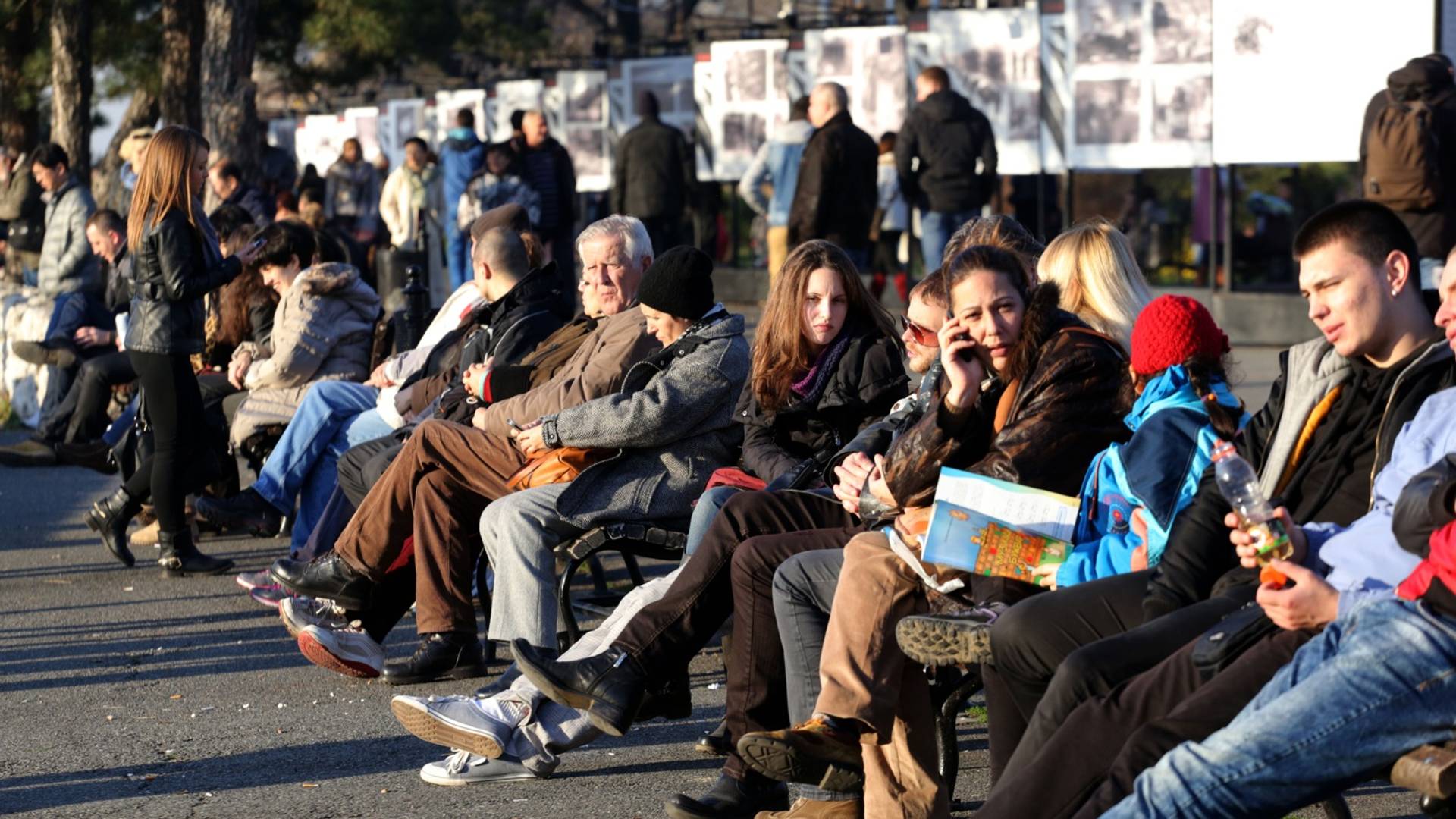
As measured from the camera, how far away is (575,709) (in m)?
5.28

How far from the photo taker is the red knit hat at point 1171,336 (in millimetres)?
4469

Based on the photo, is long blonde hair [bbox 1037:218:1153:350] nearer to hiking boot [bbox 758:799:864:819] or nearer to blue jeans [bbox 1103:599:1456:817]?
hiking boot [bbox 758:799:864:819]

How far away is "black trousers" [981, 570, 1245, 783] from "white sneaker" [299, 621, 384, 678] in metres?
2.73

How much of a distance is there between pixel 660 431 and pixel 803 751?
180cm

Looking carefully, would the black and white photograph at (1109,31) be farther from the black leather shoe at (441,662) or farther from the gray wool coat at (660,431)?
the black leather shoe at (441,662)

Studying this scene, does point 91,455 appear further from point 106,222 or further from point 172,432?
point 172,432

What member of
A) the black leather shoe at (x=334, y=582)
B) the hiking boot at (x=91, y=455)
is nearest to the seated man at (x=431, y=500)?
the black leather shoe at (x=334, y=582)

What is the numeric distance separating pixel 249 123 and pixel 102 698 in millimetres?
13398

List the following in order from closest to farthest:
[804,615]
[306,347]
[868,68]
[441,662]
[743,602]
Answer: [804,615], [743,602], [441,662], [306,347], [868,68]

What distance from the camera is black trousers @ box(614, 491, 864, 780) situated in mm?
4938

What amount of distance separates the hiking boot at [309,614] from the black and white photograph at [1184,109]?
878 centimetres

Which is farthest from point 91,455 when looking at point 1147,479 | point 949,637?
point 1147,479

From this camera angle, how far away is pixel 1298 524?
4.20 meters

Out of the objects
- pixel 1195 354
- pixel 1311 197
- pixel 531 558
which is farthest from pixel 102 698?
pixel 1311 197
